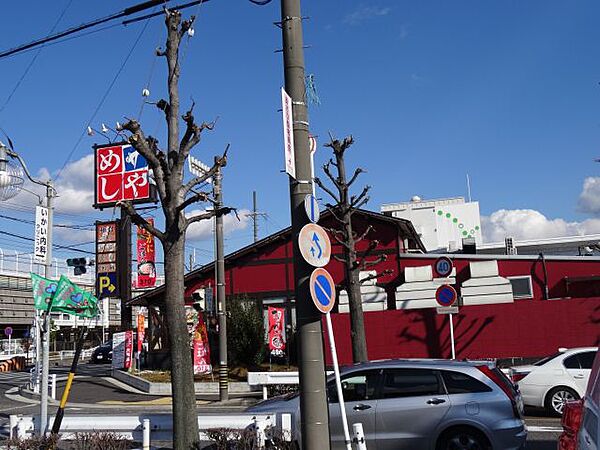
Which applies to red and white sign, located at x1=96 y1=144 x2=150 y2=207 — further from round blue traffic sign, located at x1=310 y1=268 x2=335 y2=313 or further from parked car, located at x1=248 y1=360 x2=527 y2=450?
round blue traffic sign, located at x1=310 y1=268 x2=335 y2=313

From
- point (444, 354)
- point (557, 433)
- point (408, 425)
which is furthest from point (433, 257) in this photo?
point (408, 425)

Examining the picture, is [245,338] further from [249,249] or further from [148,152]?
[148,152]

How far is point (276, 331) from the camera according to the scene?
26188 millimetres

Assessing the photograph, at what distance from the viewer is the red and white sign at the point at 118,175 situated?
3209 centimetres

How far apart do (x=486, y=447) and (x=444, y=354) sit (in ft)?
55.7

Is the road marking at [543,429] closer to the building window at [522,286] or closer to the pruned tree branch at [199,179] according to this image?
the pruned tree branch at [199,179]

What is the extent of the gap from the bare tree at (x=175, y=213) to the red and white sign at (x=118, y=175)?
21.9 metres

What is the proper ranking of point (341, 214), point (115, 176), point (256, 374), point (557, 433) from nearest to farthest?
point (557, 433) → point (256, 374) → point (341, 214) → point (115, 176)

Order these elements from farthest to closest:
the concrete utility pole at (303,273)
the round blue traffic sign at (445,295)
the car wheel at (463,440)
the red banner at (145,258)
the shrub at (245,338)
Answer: the red banner at (145,258) → the shrub at (245,338) → the round blue traffic sign at (445,295) → the car wheel at (463,440) → the concrete utility pole at (303,273)

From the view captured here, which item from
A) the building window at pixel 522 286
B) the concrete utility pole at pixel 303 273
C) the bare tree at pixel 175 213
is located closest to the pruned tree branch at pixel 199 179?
the bare tree at pixel 175 213

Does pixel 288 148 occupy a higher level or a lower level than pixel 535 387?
higher

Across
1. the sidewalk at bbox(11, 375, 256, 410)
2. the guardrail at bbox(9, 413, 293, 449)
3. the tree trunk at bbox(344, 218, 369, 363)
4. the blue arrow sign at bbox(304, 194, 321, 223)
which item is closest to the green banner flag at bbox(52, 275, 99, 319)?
the guardrail at bbox(9, 413, 293, 449)

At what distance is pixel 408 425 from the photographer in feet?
29.6

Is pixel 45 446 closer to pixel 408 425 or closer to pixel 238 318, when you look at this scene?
pixel 408 425
